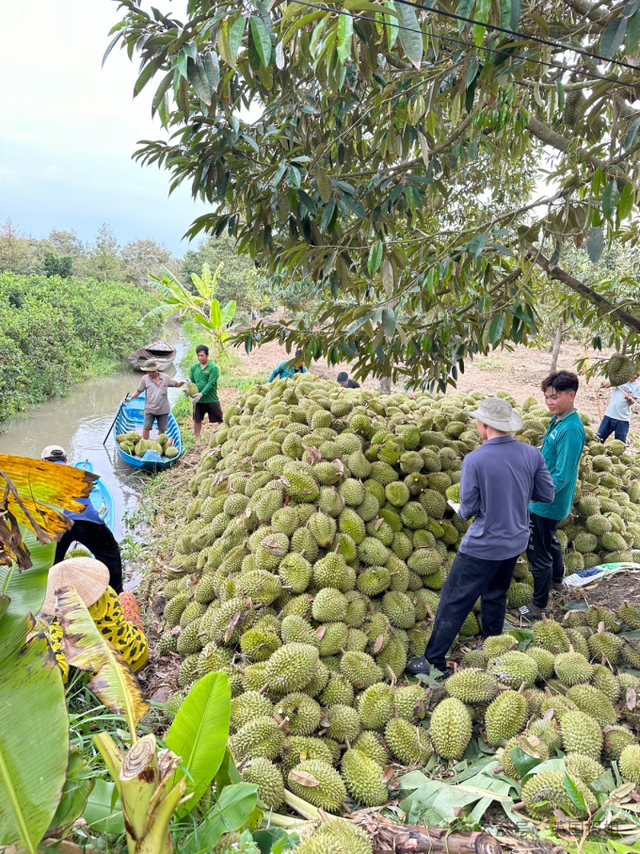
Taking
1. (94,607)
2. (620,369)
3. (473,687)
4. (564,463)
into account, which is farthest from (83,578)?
(620,369)

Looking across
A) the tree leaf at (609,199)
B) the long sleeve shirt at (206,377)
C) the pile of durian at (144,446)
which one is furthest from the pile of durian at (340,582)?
the long sleeve shirt at (206,377)

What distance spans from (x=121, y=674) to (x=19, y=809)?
1.28 ft

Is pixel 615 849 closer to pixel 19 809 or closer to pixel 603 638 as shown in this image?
pixel 603 638

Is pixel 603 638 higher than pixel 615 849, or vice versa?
pixel 615 849

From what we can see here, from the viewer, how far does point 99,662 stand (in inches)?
54.4

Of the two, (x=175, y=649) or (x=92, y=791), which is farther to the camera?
(x=175, y=649)

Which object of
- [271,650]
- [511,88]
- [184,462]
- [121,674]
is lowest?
[184,462]

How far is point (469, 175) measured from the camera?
15.6 feet

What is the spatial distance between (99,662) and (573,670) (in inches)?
81.6

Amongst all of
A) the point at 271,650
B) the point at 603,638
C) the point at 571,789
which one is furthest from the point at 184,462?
the point at 571,789

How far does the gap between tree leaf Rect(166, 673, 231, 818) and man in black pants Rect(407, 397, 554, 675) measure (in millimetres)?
1616

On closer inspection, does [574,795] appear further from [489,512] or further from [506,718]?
[489,512]

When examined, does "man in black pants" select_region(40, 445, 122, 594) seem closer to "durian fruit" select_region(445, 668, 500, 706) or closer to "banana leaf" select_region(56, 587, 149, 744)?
"banana leaf" select_region(56, 587, 149, 744)

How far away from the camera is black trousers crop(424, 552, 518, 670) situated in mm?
2594
